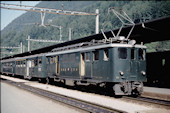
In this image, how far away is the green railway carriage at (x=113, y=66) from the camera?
1287 centimetres

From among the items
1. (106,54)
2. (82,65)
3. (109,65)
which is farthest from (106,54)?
(82,65)

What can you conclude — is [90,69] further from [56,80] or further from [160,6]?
[160,6]


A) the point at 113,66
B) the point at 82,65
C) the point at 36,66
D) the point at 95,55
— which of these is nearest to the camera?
the point at 113,66

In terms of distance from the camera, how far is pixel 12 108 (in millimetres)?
10094

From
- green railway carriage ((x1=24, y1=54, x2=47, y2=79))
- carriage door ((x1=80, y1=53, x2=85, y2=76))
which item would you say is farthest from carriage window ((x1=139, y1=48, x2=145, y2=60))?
green railway carriage ((x1=24, y1=54, x2=47, y2=79))

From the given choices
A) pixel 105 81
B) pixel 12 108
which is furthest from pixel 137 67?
pixel 12 108

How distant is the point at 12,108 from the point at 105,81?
5.76 metres

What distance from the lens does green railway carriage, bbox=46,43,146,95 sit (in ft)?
42.2

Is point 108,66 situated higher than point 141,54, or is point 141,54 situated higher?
point 141,54

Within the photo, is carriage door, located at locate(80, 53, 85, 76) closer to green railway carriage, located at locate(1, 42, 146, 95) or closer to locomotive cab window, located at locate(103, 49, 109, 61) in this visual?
green railway carriage, located at locate(1, 42, 146, 95)

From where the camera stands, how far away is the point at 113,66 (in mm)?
12812

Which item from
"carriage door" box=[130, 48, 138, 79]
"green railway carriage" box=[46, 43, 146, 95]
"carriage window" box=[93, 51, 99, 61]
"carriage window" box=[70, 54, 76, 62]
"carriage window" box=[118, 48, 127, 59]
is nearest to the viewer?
"green railway carriage" box=[46, 43, 146, 95]

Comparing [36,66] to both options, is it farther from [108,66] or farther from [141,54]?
[141,54]

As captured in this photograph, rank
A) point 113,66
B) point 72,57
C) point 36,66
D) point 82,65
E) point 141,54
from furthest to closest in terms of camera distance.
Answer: point 36,66
point 72,57
point 82,65
point 141,54
point 113,66
